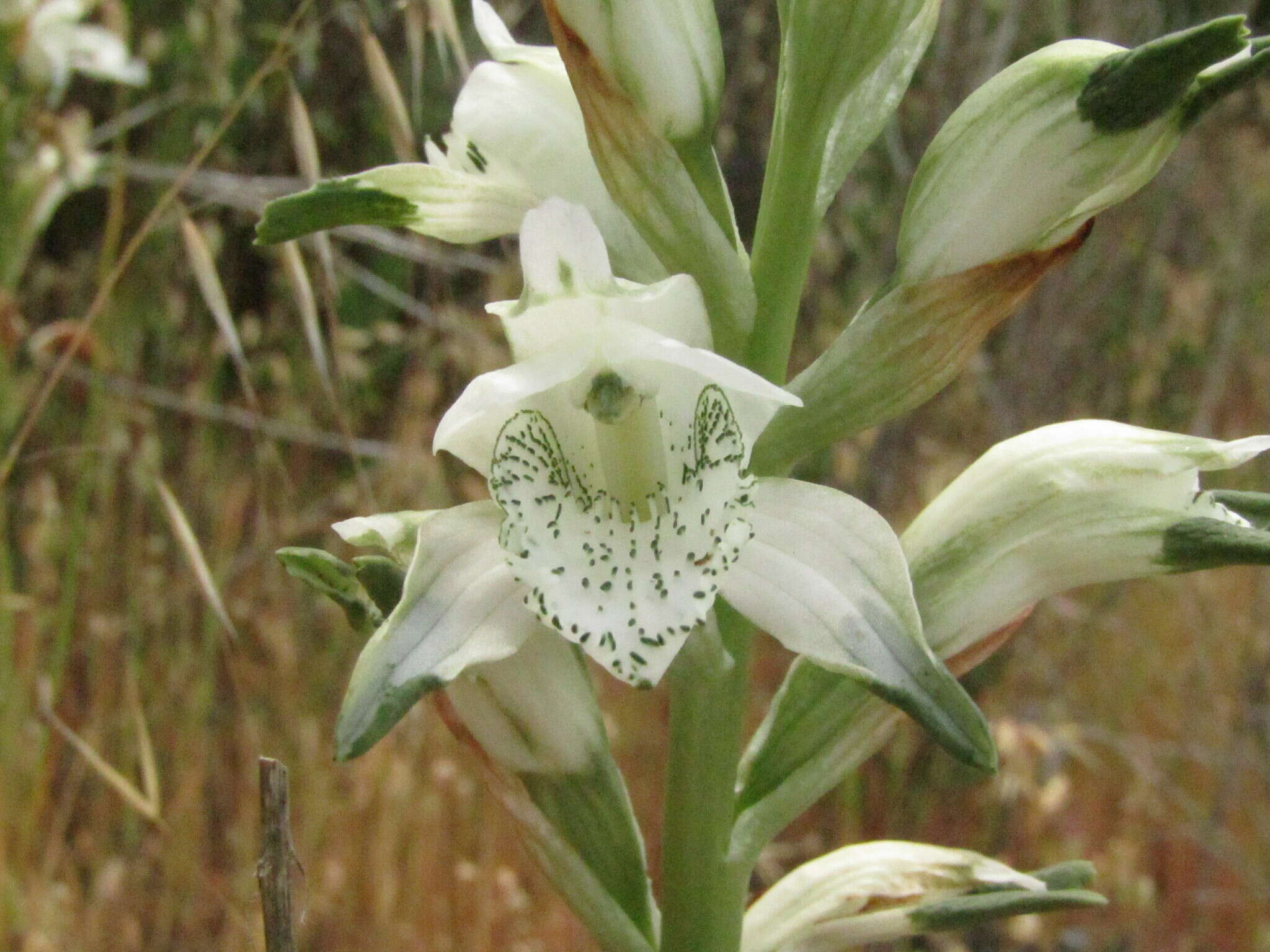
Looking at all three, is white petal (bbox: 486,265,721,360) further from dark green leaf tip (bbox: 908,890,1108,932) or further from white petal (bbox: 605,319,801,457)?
dark green leaf tip (bbox: 908,890,1108,932)

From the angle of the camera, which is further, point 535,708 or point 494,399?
point 535,708

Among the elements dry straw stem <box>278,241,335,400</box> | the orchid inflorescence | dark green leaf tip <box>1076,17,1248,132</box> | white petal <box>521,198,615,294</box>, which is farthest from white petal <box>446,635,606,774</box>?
dark green leaf tip <box>1076,17,1248,132</box>

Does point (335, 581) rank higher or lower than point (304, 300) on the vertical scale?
lower

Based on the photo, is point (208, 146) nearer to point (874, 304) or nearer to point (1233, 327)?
point (874, 304)

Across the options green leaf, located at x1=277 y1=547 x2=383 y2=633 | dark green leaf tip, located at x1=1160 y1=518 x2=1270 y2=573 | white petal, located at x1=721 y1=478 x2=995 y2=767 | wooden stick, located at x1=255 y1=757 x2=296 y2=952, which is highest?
green leaf, located at x1=277 y1=547 x2=383 y2=633

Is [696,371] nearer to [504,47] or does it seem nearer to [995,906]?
[504,47]

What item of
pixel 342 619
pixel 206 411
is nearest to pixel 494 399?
pixel 206 411

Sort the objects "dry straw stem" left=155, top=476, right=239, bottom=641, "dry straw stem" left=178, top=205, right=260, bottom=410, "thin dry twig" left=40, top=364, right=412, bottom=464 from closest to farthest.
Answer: "dry straw stem" left=155, top=476, right=239, bottom=641
"dry straw stem" left=178, top=205, right=260, bottom=410
"thin dry twig" left=40, top=364, right=412, bottom=464
